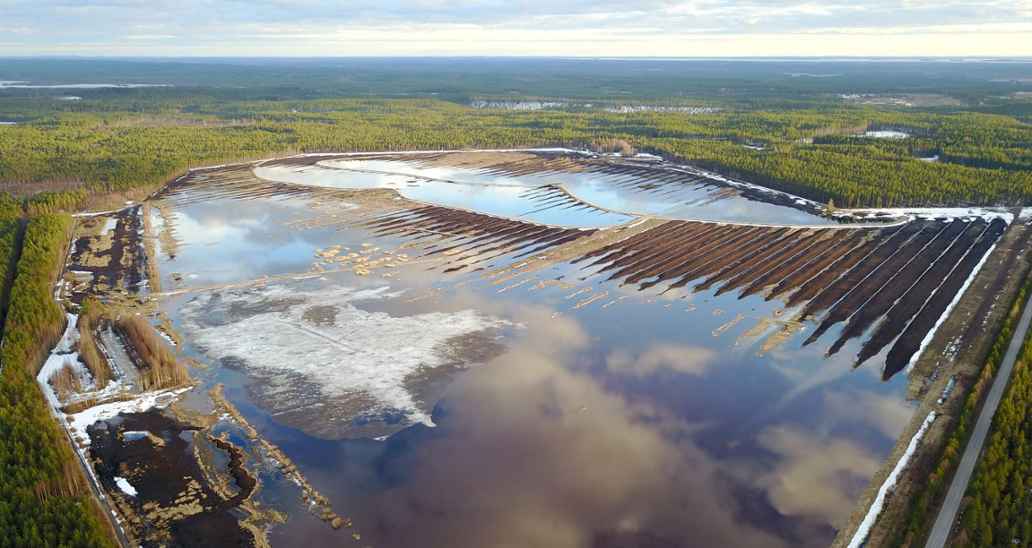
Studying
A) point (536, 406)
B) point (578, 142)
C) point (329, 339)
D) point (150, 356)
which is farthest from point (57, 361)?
point (578, 142)

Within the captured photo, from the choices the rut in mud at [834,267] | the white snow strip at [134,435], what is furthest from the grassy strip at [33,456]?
the rut in mud at [834,267]

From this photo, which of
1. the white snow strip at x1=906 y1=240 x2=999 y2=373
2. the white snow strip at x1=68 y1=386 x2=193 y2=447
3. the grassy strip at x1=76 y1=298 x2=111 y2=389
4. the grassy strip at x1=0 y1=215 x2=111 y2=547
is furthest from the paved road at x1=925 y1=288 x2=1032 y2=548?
the grassy strip at x1=76 y1=298 x2=111 y2=389

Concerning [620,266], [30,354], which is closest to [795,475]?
[620,266]

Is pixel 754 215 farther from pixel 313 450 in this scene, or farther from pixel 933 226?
pixel 313 450

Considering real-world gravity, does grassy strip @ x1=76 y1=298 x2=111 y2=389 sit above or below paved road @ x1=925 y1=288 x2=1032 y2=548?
above

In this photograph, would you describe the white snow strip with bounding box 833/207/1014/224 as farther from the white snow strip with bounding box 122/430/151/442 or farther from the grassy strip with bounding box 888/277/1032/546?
the white snow strip with bounding box 122/430/151/442

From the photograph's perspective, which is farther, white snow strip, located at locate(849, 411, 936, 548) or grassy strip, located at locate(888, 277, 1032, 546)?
white snow strip, located at locate(849, 411, 936, 548)

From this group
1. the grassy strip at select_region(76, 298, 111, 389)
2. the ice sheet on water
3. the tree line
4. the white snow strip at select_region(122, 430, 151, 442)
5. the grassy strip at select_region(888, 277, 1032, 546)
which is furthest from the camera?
the tree line
